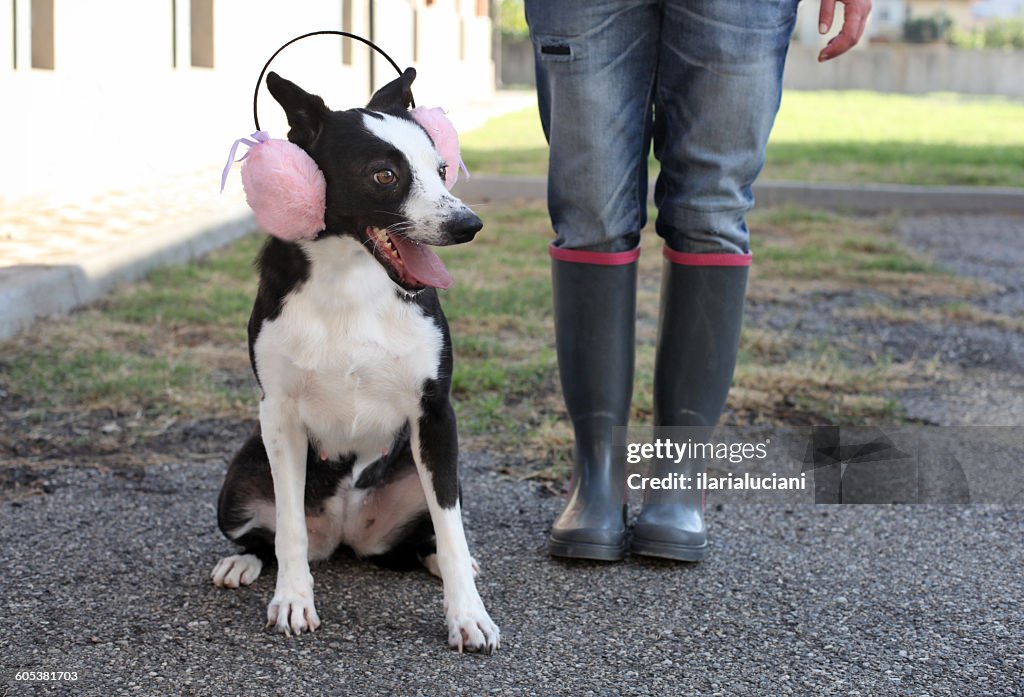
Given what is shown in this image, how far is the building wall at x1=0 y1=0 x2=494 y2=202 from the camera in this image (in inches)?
279

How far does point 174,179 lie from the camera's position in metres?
8.77

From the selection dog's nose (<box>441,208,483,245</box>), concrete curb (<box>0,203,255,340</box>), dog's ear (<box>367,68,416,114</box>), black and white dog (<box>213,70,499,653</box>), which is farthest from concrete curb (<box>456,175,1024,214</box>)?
dog's nose (<box>441,208,483,245</box>)

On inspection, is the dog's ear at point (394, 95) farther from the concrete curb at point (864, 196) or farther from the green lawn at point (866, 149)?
the green lawn at point (866, 149)

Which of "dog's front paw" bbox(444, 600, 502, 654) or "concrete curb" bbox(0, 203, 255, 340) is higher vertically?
"concrete curb" bbox(0, 203, 255, 340)

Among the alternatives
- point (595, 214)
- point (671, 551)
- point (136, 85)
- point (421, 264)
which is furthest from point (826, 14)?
point (136, 85)

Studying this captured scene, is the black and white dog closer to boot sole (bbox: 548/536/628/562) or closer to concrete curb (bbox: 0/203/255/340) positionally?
boot sole (bbox: 548/536/628/562)

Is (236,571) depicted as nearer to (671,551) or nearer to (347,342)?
(347,342)

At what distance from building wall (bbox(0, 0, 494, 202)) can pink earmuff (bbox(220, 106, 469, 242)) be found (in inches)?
210

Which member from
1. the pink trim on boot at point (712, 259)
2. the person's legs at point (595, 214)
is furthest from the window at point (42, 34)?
the pink trim on boot at point (712, 259)

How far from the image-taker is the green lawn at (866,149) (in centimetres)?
1001

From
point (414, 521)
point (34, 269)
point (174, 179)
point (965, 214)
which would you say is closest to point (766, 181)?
point (965, 214)

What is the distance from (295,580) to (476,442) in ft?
3.95

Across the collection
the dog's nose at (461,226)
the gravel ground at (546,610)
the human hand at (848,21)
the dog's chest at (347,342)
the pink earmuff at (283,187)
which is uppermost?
the human hand at (848,21)

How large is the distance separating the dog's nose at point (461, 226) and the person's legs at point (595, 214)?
516mm
